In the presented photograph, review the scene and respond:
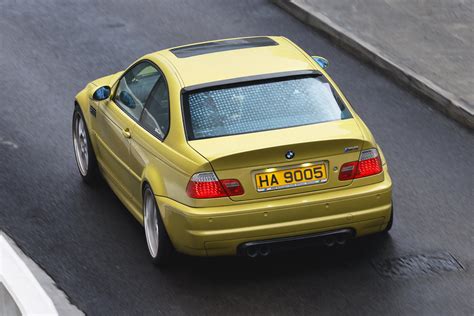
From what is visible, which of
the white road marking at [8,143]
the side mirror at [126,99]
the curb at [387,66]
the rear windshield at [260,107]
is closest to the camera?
the rear windshield at [260,107]

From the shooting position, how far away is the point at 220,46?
10.4m

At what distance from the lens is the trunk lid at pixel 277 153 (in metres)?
8.76

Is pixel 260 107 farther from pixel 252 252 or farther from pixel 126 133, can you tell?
pixel 126 133

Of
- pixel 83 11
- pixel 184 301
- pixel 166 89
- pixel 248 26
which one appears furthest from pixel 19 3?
pixel 184 301

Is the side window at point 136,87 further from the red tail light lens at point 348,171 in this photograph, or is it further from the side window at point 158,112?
the red tail light lens at point 348,171

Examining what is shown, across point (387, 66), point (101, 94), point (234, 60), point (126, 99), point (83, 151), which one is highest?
point (234, 60)

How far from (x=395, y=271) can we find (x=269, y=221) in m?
1.20

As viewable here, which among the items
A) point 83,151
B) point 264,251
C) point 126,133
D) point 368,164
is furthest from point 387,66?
point 264,251

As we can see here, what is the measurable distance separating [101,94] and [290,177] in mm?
2538

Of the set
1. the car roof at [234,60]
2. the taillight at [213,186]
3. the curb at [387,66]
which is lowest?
the curb at [387,66]

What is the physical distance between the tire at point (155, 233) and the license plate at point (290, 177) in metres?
0.89

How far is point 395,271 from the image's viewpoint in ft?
30.6

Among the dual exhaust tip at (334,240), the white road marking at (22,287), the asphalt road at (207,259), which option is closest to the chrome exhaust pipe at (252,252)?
the asphalt road at (207,259)

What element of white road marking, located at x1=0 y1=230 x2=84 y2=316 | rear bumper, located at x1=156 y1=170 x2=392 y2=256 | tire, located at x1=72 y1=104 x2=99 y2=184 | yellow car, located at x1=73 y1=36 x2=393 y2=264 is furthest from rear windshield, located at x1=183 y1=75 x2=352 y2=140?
white road marking, located at x1=0 y1=230 x2=84 y2=316
